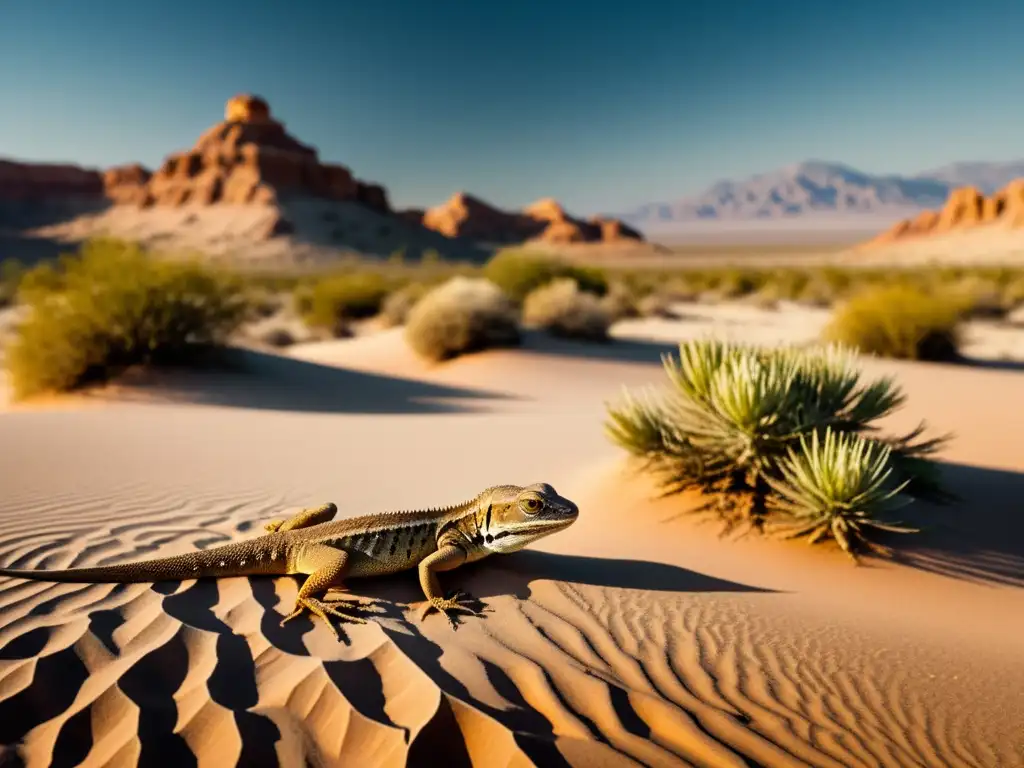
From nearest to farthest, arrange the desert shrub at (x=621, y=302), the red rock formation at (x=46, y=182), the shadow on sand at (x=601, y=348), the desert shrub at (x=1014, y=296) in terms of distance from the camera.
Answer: the shadow on sand at (x=601, y=348), the desert shrub at (x=621, y=302), the desert shrub at (x=1014, y=296), the red rock formation at (x=46, y=182)

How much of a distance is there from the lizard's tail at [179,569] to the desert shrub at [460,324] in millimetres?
15578

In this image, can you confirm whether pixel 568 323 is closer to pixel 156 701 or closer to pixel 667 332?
pixel 667 332

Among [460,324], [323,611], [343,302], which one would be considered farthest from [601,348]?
[323,611]

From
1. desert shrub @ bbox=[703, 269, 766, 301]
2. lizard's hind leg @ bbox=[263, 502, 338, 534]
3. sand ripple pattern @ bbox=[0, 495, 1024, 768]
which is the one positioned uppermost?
desert shrub @ bbox=[703, 269, 766, 301]

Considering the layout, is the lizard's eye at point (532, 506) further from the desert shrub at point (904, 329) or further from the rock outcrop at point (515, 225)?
the rock outcrop at point (515, 225)

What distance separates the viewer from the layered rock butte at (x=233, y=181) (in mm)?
115625

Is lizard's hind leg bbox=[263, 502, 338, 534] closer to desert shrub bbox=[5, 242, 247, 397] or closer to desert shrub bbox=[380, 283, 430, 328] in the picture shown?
desert shrub bbox=[5, 242, 247, 397]

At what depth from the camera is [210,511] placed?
5.62m

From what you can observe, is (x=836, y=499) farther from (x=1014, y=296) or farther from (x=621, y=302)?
(x=1014, y=296)

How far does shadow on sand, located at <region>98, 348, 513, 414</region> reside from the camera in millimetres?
12031

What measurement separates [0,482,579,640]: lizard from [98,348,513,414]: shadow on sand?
802cm

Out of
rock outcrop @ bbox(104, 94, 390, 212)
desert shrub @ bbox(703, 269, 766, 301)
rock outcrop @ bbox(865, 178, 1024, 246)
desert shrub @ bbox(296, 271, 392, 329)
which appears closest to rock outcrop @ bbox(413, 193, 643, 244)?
rock outcrop @ bbox(104, 94, 390, 212)

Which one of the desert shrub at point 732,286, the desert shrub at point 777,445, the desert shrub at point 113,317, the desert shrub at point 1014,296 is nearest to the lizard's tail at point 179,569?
the desert shrub at point 777,445

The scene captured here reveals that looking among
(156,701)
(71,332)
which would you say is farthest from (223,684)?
(71,332)
